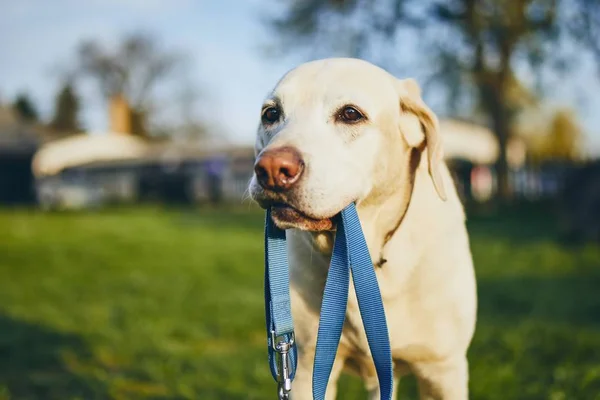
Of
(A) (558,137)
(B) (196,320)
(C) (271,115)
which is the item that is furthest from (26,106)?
(C) (271,115)

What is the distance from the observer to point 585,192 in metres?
10.8

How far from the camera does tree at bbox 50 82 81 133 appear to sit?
142 feet

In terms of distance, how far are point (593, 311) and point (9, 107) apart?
3807cm

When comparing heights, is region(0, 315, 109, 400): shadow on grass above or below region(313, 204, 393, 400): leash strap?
below

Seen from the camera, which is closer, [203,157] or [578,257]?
[578,257]

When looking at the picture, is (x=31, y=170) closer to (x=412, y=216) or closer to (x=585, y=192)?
(x=585, y=192)

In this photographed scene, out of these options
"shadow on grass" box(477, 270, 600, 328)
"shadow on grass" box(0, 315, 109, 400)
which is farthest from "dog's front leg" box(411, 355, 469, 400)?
"shadow on grass" box(477, 270, 600, 328)

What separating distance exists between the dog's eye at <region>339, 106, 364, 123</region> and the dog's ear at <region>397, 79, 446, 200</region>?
0.76ft

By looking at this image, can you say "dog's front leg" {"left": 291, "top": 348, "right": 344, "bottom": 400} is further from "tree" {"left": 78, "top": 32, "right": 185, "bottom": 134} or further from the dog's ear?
"tree" {"left": 78, "top": 32, "right": 185, "bottom": 134}

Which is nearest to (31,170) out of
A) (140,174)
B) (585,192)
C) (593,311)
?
(140,174)

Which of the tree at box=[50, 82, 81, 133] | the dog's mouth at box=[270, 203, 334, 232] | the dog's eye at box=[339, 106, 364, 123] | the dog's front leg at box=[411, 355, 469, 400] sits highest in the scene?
the tree at box=[50, 82, 81, 133]

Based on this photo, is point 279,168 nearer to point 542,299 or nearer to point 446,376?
point 446,376

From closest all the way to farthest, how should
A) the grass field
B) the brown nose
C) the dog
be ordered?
the brown nose, the dog, the grass field

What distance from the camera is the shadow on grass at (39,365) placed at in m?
3.83
